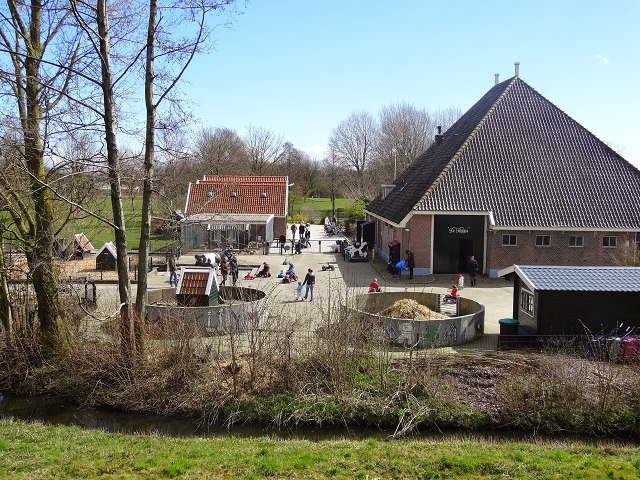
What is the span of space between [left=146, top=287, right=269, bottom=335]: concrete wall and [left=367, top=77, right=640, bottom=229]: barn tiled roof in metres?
11.6

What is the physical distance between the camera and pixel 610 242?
2653 centimetres

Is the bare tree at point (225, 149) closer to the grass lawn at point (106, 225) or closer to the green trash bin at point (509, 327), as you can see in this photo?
the grass lawn at point (106, 225)

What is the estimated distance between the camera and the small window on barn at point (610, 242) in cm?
2645

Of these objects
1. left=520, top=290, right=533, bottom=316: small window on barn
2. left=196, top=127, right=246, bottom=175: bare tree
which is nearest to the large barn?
left=520, top=290, right=533, bottom=316: small window on barn

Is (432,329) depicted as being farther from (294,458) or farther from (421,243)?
(421,243)

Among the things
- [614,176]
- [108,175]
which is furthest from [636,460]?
[614,176]

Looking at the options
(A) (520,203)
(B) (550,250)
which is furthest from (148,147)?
(B) (550,250)

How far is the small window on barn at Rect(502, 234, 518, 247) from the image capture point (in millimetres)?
26422

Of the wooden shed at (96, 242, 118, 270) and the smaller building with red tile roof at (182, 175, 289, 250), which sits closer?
the wooden shed at (96, 242, 118, 270)

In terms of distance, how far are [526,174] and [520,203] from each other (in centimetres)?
199

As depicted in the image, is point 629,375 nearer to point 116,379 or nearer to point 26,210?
point 116,379

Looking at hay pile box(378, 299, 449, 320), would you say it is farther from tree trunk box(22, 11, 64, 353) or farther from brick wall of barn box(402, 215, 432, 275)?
brick wall of barn box(402, 215, 432, 275)

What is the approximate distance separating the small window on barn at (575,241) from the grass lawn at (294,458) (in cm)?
1726

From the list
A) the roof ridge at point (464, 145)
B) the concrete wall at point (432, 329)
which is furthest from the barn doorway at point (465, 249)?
the concrete wall at point (432, 329)
